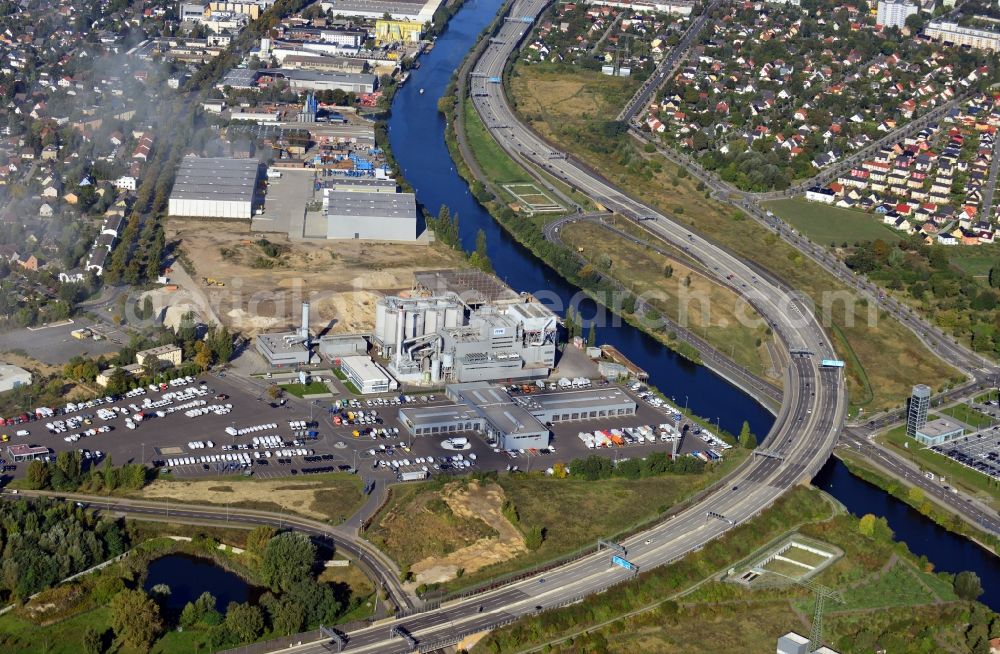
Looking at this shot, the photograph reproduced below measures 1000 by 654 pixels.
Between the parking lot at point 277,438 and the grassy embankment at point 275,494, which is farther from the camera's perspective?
the parking lot at point 277,438

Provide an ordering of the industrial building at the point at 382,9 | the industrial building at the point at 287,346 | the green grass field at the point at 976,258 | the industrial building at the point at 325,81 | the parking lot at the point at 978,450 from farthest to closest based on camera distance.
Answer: the industrial building at the point at 382,9 → the industrial building at the point at 325,81 → the green grass field at the point at 976,258 → the industrial building at the point at 287,346 → the parking lot at the point at 978,450

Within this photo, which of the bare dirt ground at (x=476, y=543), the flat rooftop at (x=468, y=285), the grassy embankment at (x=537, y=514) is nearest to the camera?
the bare dirt ground at (x=476, y=543)

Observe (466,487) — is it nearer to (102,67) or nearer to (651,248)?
(651,248)

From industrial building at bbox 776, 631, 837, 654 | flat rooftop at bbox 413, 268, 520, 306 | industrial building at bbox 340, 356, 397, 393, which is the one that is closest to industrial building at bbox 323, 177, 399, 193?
flat rooftop at bbox 413, 268, 520, 306

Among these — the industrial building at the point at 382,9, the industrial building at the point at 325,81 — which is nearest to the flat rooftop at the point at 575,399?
the industrial building at the point at 325,81

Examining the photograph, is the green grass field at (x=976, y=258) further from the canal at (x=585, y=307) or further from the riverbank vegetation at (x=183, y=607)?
the riverbank vegetation at (x=183, y=607)

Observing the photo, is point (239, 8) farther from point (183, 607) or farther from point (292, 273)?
point (183, 607)
